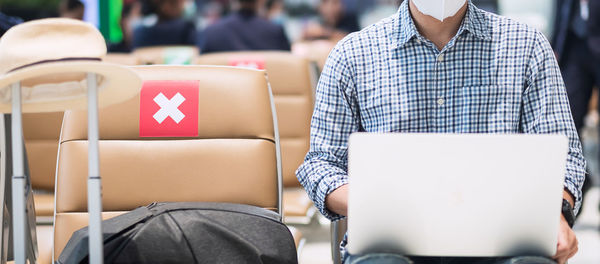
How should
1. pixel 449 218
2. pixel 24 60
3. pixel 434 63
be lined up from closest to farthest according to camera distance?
pixel 449 218
pixel 24 60
pixel 434 63

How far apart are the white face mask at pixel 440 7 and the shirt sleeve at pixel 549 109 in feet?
0.65

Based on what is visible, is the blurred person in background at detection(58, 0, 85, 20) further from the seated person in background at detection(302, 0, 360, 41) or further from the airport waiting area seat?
the airport waiting area seat

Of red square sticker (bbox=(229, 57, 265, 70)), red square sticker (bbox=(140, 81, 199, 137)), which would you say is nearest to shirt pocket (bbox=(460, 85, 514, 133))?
red square sticker (bbox=(140, 81, 199, 137))

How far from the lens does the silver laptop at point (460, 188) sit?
1128mm

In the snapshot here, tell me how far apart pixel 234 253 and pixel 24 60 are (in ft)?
1.70

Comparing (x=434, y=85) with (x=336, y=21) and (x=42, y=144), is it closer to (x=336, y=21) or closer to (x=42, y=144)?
(x=42, y=144)

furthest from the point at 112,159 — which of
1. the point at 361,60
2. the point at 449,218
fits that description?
the point at 449,218

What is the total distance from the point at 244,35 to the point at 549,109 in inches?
108

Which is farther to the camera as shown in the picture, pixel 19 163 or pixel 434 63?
pixel 434 63

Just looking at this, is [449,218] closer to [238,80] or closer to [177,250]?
[177,250]

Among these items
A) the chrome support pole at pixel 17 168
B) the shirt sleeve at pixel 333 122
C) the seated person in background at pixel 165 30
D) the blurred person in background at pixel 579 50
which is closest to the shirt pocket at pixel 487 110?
the shirt sleeve at pixel 333 122

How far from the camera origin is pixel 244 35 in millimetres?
4066

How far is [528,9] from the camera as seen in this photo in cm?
755

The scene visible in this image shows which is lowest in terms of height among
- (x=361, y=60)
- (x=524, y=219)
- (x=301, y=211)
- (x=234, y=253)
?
(x=301, y=211)
